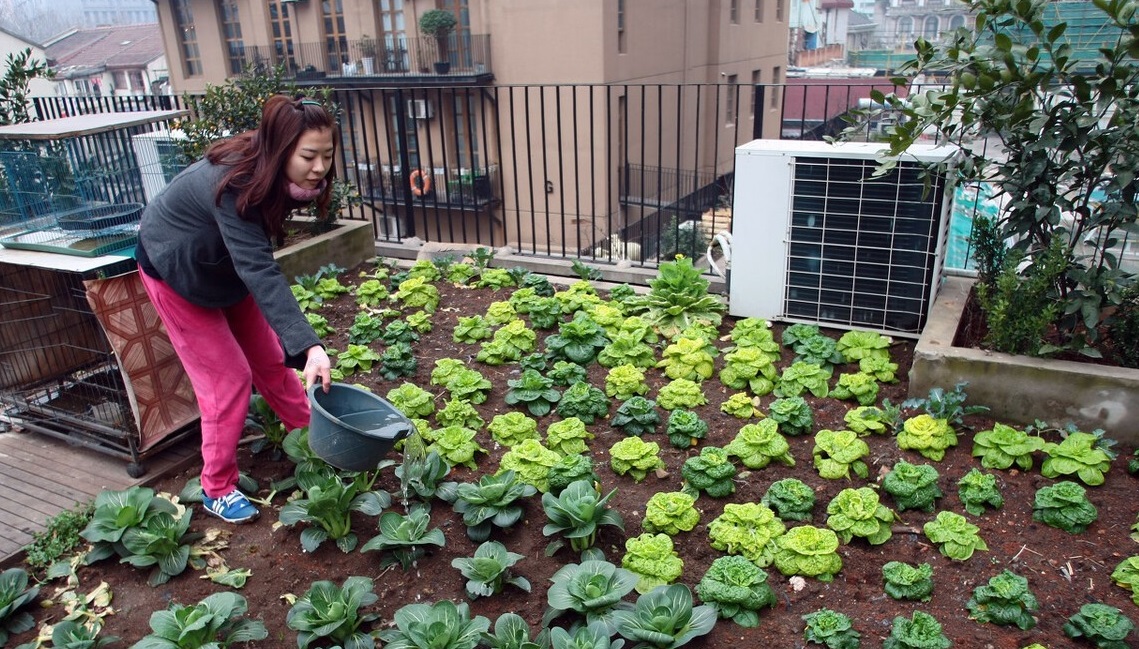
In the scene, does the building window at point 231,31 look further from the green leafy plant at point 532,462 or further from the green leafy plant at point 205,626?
the green leafy plant at point 205,626

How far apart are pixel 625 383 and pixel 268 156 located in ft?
6.83

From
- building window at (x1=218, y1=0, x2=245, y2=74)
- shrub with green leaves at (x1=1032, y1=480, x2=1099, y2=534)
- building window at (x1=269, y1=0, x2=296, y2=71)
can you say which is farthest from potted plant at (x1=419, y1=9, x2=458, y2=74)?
shrub with green leaves at (x1=1032, y1=480, x2=1099, y2=534)

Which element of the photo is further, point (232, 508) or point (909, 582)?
point (232, 508)

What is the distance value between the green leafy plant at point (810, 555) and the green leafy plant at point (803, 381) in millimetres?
1168

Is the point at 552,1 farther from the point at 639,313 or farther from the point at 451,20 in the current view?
the point at 639,313

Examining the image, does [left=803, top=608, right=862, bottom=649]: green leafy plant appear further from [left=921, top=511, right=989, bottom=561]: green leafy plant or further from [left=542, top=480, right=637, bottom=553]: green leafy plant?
[left=542, top=480, right=637, bottom=553]: green leafy plant

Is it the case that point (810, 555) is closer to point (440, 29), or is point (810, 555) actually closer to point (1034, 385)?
point (1034, 385)

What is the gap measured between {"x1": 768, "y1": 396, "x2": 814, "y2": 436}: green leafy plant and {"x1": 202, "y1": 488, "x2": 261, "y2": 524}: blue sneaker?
7.73ft

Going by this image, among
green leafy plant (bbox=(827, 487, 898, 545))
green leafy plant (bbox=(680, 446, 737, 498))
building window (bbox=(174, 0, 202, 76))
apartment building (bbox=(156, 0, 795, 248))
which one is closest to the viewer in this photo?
green leafy plant (bbox=(827, 487, 898, 545))

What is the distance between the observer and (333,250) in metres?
5.98

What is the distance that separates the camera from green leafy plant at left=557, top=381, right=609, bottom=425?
3.85m

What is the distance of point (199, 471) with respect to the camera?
364 centimetres

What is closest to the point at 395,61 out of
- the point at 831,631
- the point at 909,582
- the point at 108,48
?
the point at 909,582

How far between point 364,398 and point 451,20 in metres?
16.7
